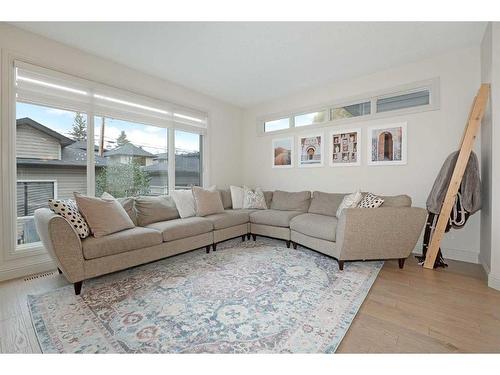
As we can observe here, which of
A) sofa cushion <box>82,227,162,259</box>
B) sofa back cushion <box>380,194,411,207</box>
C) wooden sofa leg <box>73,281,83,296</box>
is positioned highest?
sofa back cushion <box>380,194,411,207</box>

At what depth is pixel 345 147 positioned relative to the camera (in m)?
3.90

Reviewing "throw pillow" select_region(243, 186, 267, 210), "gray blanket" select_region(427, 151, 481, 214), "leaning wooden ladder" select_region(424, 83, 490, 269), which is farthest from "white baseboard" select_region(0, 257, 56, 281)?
"gray blanket" select_region(427, 151, 481, 214)

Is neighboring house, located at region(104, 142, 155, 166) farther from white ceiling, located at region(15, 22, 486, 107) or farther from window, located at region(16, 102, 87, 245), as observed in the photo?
white ceiling, located at region(15, 22, 486, 107)

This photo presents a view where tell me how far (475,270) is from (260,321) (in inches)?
106

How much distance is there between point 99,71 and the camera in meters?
3.08

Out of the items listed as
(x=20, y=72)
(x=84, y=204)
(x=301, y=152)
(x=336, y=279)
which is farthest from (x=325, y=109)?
(x=20, y=72)

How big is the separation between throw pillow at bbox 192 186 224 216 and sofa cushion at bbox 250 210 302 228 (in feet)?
2.02

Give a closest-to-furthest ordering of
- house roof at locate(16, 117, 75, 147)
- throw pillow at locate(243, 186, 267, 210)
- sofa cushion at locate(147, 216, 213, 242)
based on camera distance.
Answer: house roof at locate(16, 117, 75, 147) → sofa cushion at locate(147, 216, 213, 242) → throw pillow at locate(243, 186, 267, 210)

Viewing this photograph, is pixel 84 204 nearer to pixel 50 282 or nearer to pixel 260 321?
pixel 50 282

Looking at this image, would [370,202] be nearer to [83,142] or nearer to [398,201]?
[398,201]

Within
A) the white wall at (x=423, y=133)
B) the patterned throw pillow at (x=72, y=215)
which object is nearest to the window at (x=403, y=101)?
the white wall at (x=423, y=133)

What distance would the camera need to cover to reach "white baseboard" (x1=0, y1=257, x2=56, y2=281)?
241 centimetres

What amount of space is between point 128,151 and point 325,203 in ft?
10.7

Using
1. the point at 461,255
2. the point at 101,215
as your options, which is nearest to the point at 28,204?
the point at 101,215
